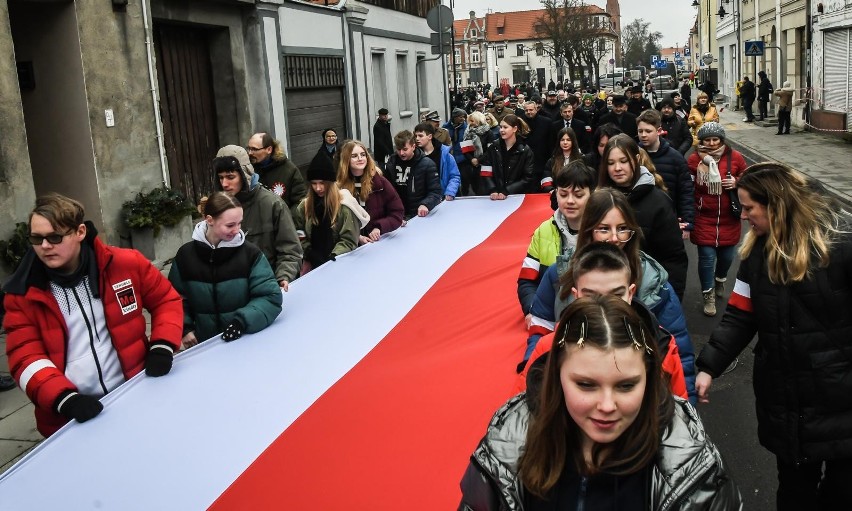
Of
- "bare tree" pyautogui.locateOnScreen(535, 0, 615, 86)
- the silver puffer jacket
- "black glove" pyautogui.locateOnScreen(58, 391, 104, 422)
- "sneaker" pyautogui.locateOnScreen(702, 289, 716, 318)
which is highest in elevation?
"bare tree" pyautogui.locateOnScreen(535, 0, 615, 86)

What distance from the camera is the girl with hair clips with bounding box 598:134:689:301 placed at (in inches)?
217

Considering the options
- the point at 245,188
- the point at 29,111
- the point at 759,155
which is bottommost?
the point at 759,155

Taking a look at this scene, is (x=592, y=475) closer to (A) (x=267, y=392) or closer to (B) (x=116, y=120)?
(A) (x=267, y=392)

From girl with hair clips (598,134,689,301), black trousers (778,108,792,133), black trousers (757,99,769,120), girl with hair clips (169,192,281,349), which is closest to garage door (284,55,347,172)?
girl with hair clips (598,134,689,301)

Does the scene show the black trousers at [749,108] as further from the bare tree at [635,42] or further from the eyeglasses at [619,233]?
the bare tree at [635,42]

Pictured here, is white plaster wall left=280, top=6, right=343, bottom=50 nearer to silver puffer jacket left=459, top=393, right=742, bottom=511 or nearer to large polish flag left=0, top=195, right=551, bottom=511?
large polish flag left=0, top=195, right=551, bottom=511

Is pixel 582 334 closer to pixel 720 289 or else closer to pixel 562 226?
pixel 562 226

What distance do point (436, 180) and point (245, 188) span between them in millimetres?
3167

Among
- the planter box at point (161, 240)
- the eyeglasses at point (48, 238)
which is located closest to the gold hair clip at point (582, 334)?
the eyeglasses at point (48, 238)

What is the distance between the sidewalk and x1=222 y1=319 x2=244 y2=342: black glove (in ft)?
39.9

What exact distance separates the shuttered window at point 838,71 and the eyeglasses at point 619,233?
23.8m

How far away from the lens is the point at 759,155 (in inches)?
897

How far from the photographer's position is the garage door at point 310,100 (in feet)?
52.7

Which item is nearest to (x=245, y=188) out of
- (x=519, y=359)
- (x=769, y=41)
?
(x=519, y=359)
